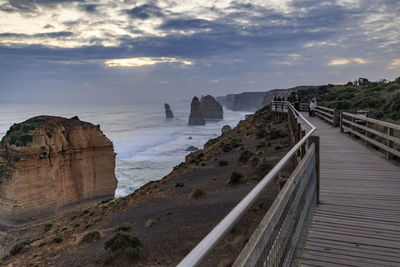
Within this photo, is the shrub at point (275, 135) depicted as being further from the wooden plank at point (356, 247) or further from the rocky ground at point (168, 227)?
the wooden plank at point (356, 247)

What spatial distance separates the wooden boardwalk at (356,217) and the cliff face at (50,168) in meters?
32.2

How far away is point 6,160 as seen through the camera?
32562 mm

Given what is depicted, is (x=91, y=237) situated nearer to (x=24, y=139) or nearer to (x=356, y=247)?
(x=356, y=247)

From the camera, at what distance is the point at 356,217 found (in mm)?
5164

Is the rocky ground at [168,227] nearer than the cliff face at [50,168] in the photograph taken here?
Yes

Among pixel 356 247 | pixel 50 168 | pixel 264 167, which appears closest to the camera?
pixel 356 247

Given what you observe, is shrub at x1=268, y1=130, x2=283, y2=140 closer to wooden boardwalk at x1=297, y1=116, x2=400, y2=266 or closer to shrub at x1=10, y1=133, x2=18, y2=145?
wooden boardwalk at x1=297, y1=116, x2=400, y2=266

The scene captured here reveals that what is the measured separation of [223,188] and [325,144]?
22.9ft

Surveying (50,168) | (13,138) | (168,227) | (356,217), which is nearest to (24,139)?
(13,138)

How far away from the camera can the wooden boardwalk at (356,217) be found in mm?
3877

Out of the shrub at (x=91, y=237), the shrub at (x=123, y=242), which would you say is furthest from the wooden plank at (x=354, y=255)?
the shrub at (x=91, y=237)

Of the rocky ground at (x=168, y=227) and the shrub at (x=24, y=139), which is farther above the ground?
the shrub at (x=24, y=139)

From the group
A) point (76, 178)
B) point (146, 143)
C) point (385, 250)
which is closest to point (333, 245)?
point (385, 250)

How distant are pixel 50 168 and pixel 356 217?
35.3 metres
